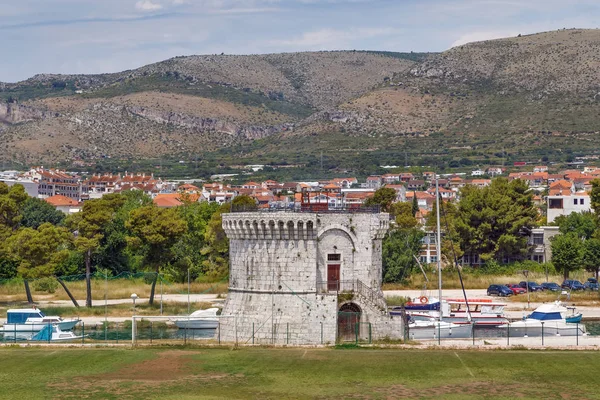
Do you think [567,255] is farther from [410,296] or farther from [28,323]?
[28,323]

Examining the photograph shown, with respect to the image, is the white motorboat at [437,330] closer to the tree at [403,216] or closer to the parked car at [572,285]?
the parked car at [572,285]

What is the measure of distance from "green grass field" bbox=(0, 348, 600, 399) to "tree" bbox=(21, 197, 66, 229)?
74.2m

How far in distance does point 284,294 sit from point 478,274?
154ft

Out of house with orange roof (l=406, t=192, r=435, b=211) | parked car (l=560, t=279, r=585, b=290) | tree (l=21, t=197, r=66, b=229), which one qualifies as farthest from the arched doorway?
house with orange roof (l=406, t=192, r=435, b=211)

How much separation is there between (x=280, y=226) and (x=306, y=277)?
2.97 m

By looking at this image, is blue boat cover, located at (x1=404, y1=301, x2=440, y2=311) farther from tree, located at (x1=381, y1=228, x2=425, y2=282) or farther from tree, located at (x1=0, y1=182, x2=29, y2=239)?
tree, located at (x1=0, y1=182, x2=29, y2=239)

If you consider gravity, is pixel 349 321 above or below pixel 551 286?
above

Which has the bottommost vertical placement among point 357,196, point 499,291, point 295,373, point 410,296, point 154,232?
point 295,373

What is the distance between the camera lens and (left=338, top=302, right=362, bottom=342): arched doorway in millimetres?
60562

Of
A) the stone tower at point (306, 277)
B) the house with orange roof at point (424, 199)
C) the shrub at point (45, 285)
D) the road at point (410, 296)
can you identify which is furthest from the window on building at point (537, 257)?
the house with orange roof at point (424, 199)

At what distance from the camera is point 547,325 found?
68.6 m

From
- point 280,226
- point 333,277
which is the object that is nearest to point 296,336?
point 333,277

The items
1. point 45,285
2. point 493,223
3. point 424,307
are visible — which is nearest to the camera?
point 424,307

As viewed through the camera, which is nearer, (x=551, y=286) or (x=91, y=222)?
(x=91, y=222)
